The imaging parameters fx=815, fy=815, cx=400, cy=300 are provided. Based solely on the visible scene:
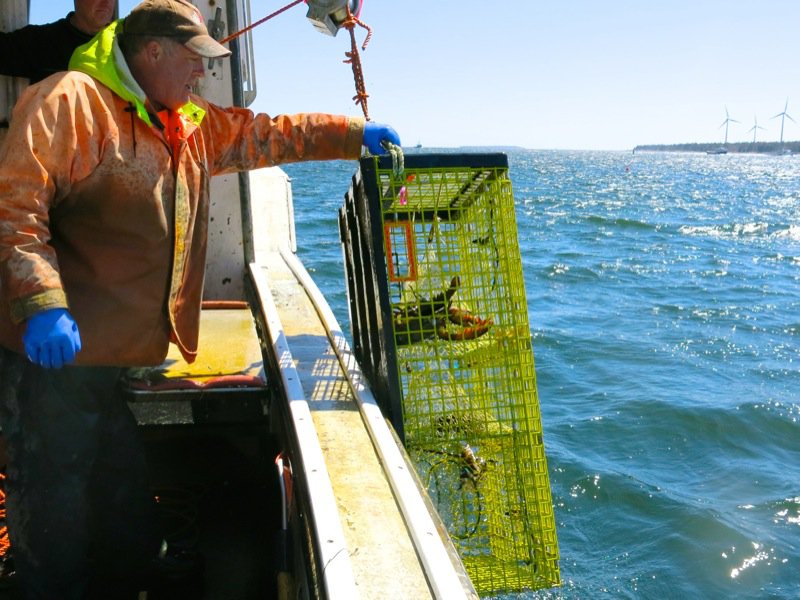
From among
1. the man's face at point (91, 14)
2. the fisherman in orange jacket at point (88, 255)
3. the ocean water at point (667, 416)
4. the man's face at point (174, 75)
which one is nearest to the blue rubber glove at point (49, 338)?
the fisherman in orange jacket at point (88, 255)

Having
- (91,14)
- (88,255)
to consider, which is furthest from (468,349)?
(91,14)

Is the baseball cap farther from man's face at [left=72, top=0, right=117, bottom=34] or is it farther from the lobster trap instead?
man's face at [left=72, top=0, right=117, bottom=34]

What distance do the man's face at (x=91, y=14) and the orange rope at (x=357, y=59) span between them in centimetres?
111

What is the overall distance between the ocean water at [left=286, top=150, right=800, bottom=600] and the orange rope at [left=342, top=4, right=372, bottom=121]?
10.2 feet

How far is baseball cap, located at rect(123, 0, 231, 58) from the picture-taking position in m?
2.42

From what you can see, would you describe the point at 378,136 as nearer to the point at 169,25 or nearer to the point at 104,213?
the point at 169,25

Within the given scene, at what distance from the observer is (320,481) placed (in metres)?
2.40

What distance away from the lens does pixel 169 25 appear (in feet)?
7.94

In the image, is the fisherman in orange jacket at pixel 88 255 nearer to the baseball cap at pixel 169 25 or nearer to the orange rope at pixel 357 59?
the baseball cap at pixel 169 25

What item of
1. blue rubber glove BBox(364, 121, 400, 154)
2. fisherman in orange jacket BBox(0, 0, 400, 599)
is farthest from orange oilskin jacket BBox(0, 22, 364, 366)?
blue rubber glove BBox(364, 121, 400, 154)

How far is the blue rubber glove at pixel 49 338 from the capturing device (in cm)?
212

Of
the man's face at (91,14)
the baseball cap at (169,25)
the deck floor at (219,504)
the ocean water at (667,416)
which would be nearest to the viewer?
the baseball cap at (169,25)

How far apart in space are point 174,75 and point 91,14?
1472 millimetres

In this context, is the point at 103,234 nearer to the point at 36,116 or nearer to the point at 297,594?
the point at 36,116
